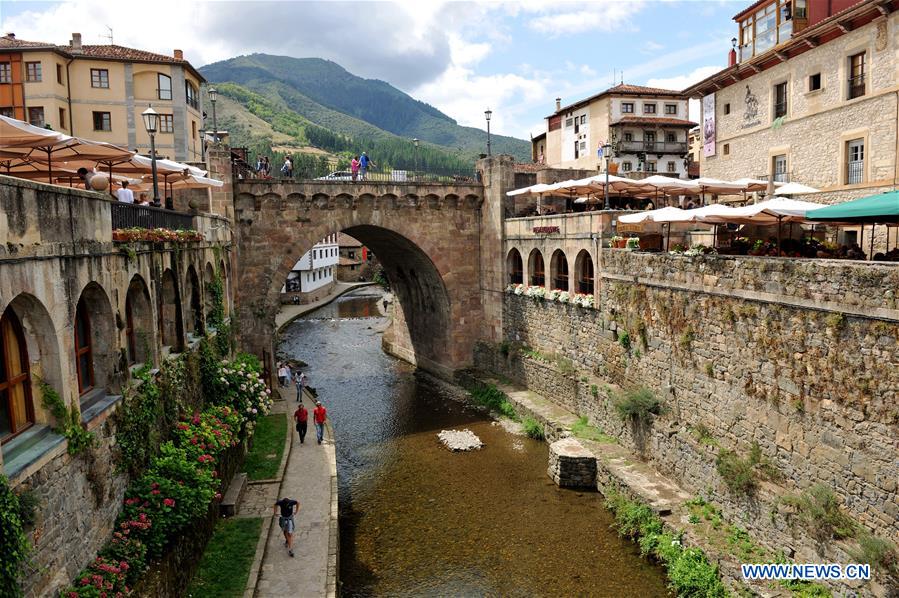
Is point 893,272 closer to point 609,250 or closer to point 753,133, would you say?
point 609,250

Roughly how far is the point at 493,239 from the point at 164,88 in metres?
24.5

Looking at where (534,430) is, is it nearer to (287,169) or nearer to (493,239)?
(493,239)

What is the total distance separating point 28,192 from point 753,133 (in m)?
27.3

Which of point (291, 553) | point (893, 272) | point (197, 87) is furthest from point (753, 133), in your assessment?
point (197, 87)

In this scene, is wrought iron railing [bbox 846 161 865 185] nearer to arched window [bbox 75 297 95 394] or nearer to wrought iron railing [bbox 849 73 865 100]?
wrought iron railing [bbox 849 73 865 100]

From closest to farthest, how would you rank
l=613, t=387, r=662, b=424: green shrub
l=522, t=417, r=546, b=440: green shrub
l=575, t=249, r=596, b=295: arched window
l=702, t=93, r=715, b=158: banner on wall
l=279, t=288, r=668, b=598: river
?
1. l=279, t=288, r=668, b=598: river
2. l=613, t=387, r=662, b=424: green shrub
3. l=522, t=417, r=546, b=440: green shrub
4. l=575, t=249, r=596, b=295: arched window
5. l=702, t=93, r=715, b=158: banner on wall

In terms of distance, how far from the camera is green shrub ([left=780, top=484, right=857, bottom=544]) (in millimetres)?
11984

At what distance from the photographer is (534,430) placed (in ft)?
77.0

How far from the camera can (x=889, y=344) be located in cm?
1131

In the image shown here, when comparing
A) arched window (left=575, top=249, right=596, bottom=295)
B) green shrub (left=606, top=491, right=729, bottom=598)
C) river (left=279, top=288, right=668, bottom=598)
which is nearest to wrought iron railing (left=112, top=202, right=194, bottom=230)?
river (left=279, top=288, right=668, bottom=598)

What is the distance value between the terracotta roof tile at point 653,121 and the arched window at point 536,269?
2594 cm

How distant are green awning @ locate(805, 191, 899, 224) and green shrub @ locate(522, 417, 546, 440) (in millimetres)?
12359

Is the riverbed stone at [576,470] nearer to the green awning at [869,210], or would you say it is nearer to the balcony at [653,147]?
the green awning at [869,210]

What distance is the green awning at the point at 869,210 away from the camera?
39.7ft
